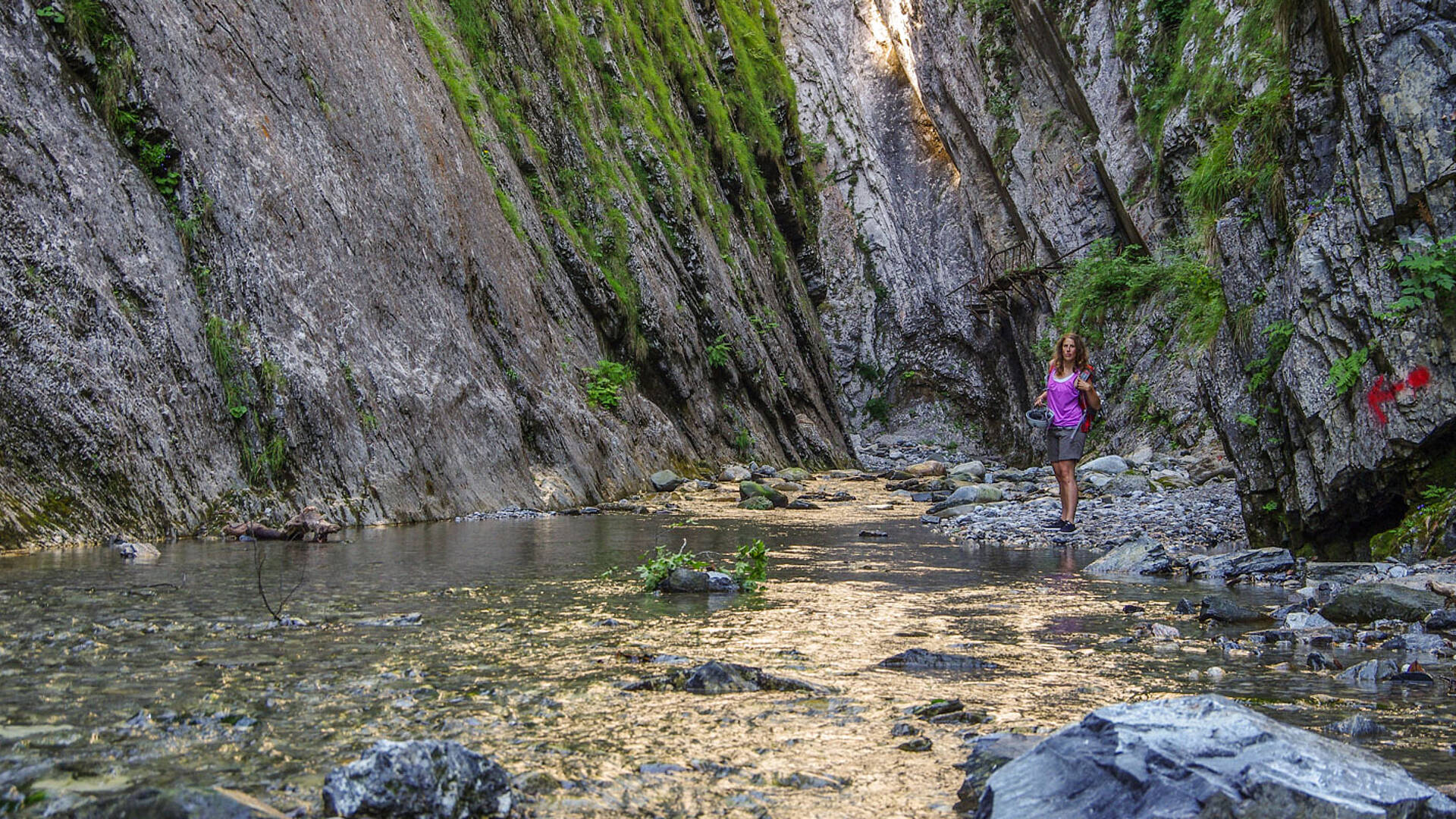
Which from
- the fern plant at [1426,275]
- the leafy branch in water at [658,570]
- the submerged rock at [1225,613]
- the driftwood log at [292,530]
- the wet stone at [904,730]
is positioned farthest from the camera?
the driftwood log at [292,530]

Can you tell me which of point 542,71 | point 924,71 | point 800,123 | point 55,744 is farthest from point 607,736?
point 800,123

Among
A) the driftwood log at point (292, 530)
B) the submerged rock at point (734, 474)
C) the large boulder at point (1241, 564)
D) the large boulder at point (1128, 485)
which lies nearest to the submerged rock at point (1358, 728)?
the large boulder at point (1241, 564)

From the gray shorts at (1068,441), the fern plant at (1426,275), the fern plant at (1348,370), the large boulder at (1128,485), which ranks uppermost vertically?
the fern plant at (1426,275)

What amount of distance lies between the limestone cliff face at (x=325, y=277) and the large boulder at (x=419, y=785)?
5.22m

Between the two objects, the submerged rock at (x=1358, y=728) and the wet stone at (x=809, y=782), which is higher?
the submerged rock at (x=1358, y=728)

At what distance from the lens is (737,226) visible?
27047mm

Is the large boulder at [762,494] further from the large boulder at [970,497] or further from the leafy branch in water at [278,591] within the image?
the leafy branch in water at [278,591]

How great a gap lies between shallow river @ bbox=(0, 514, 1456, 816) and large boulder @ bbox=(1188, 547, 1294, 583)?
1.40ft

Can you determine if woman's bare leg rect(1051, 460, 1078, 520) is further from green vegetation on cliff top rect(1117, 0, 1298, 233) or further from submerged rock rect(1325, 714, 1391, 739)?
submerged rock rect(1325, 714, 1391, 739)

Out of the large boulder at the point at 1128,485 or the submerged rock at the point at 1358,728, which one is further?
the large boulder at the point at 1128,485

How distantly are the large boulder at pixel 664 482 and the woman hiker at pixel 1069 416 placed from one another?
6325 mm

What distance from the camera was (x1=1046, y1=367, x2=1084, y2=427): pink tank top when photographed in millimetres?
9359

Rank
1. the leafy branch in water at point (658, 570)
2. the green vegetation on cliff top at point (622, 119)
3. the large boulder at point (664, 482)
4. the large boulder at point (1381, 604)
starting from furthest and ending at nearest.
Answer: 1. the green vegetation on cliff top at point (622, 119)
2. the large boulder at point (664, 482)
3. the leafy branch in water at point (658, 570)
4. the large boulder at point (1381, 604)

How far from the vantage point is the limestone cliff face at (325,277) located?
22.4 feet
